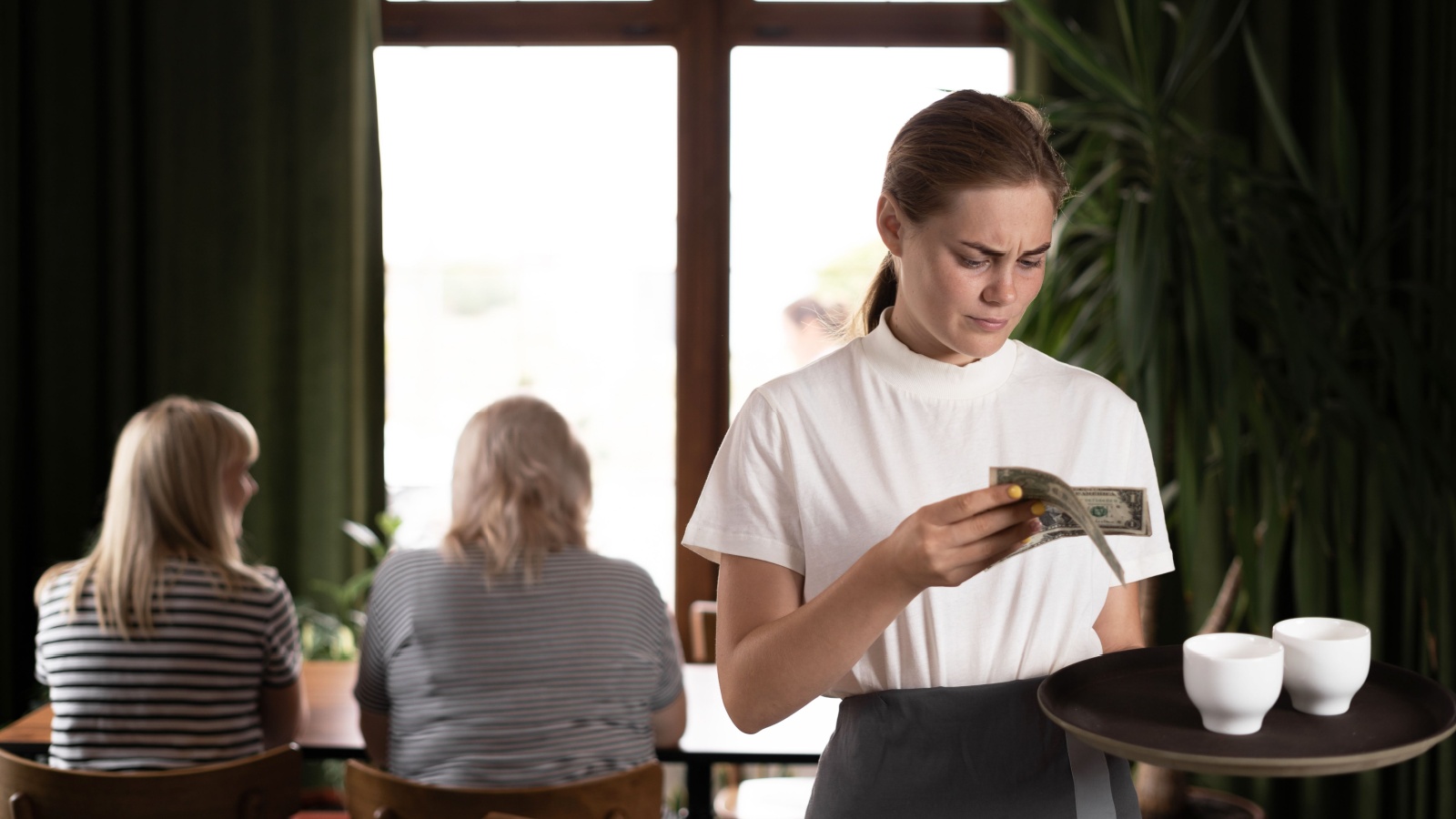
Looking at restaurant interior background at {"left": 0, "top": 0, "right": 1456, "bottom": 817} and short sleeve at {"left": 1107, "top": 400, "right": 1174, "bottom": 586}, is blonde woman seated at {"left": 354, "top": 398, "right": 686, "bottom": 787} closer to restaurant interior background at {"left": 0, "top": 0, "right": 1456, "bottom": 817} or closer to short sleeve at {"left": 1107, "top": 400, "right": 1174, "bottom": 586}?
short sleeve at {"left": 1107, "top": 400, "right": 1174, "bottom": 586}

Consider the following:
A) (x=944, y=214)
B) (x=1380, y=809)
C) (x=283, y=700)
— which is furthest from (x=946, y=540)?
(x=1380, y=809)

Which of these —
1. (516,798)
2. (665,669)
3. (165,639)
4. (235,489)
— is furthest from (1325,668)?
(235,489)

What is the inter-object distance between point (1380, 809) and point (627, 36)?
2.84 metres

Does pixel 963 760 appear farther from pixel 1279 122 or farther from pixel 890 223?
pixel 1279 122

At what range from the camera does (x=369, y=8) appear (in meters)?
3.31

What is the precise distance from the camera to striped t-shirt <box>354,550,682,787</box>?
6.02ft

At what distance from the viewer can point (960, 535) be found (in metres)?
0.89

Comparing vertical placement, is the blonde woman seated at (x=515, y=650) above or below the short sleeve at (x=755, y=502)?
below

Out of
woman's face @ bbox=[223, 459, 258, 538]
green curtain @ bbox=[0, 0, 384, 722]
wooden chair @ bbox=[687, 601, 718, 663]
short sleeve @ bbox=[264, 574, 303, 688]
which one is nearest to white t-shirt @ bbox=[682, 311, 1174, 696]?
short sleeve @ bbox=[264, 574, 303, 688]

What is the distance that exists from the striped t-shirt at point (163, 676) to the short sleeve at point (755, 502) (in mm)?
1194

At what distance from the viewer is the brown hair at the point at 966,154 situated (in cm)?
108

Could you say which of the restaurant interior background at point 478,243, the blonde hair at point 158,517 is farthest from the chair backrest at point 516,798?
the restaurant interior background at point 478,243

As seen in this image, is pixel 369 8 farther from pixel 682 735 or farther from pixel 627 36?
pixel 682 735

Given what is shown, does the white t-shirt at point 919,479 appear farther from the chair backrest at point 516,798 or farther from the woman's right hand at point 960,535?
the chair backrest at point 516,798
